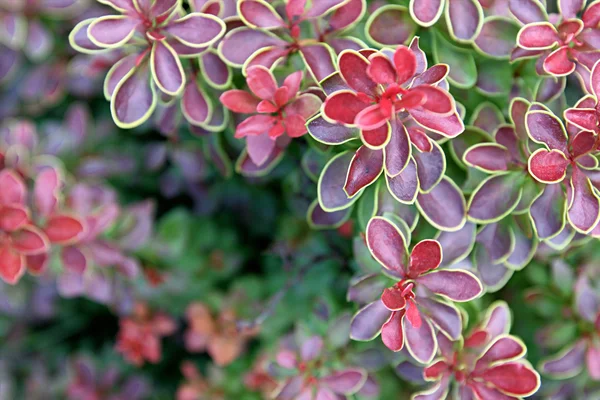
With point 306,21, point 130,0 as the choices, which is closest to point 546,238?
point 306,21

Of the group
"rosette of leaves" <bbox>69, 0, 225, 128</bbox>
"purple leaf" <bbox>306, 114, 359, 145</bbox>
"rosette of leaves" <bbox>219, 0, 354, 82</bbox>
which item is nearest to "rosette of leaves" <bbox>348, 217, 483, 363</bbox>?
"purple leaf" <bbox>306, 114, 359, 145</bbox>

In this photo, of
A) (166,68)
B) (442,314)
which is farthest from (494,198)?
(166,68)

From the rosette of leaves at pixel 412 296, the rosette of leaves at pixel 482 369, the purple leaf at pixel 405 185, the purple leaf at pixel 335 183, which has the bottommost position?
the rosette of leaves at pixel 482 369

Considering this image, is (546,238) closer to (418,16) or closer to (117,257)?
(418,16)

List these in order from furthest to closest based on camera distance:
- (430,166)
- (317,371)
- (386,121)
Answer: (317,371), (430,166), (386,121)

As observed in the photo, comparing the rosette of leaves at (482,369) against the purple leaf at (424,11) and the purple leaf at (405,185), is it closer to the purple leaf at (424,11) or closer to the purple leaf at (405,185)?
the purple leaf at (405,185)

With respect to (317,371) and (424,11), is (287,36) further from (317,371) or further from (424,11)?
(317,371)

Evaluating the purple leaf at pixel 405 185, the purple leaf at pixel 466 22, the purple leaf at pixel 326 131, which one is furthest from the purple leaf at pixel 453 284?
the purple leaf at pixel 466 22

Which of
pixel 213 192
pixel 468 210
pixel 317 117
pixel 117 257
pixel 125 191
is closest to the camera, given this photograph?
pixel 317 117
